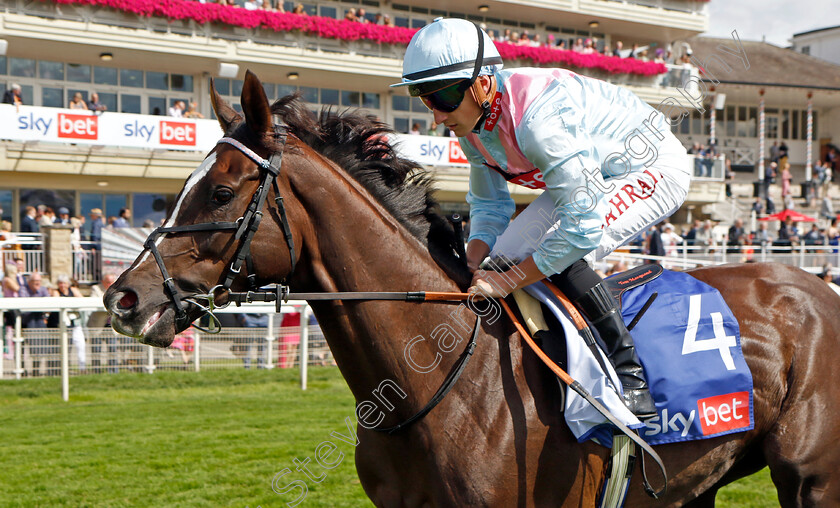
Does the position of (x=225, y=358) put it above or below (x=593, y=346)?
below

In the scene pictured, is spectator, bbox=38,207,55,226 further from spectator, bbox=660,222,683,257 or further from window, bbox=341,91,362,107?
spectator, bbox=660,222,683,257

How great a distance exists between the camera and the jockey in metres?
2.36

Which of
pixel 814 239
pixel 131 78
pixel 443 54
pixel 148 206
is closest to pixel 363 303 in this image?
pixel 443 54

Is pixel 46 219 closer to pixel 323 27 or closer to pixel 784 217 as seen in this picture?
pixel 323 27

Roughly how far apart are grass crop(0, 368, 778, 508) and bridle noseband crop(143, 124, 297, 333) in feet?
8.99

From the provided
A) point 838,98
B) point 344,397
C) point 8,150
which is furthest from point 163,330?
point 838,98

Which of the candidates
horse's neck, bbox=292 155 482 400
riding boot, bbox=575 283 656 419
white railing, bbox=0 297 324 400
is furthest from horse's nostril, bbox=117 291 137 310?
white railing, bbox=0 297 324 400

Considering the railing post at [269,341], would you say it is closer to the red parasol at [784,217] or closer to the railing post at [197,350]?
the railing post at [197,350]

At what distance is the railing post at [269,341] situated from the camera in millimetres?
8477

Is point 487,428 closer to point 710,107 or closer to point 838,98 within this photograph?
point 710,107

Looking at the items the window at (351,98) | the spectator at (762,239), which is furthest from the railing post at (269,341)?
the window at (351,98)

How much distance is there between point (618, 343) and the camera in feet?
8.23

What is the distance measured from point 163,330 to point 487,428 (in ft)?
3.30

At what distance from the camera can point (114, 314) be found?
6.82 feet
